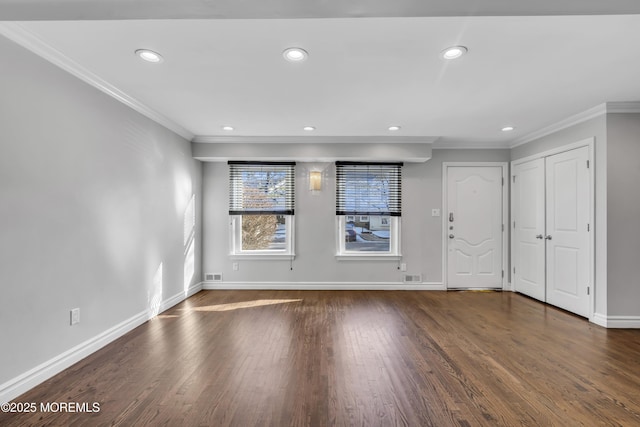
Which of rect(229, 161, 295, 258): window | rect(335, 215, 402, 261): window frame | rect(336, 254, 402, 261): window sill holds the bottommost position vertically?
rect(336, 254, 402, 261): window sill

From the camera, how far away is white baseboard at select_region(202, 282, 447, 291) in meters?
4.77

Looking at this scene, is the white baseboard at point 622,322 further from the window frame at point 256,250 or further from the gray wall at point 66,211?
the gray wall at point 66,211

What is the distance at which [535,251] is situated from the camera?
13.9 ft

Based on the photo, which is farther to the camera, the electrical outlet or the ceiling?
the electrical outlet

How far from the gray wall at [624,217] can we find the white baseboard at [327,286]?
81.1 inches

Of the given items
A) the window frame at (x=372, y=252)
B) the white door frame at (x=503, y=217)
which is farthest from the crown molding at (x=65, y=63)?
the white door frame at (x=503, y=217)

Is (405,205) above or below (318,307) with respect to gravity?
above

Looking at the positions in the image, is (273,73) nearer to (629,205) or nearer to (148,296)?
(148,296)

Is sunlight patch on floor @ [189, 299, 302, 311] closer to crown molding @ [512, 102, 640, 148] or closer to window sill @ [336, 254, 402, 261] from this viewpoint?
window sill @ [336, 254, 402, 261]

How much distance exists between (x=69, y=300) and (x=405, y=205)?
4327 millimetres

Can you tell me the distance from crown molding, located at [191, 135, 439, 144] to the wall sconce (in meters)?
0.51

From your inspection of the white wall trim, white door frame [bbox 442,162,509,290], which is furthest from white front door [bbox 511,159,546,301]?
the white wall trim

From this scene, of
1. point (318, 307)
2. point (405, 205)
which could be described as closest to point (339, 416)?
point (318, 307)

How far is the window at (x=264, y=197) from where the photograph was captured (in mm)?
4750
